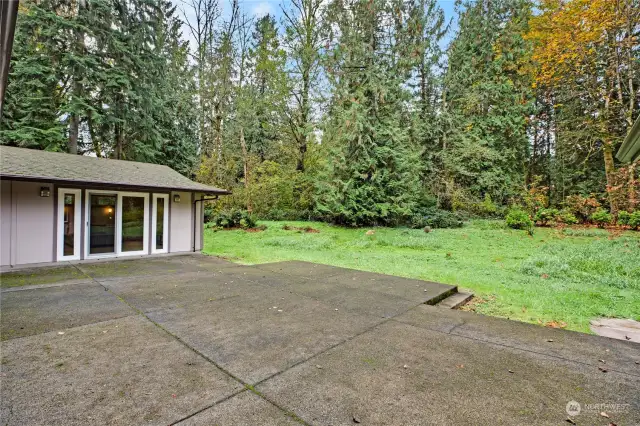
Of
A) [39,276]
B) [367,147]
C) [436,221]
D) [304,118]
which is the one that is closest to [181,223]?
[39,276]

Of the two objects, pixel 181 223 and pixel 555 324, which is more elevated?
pixel 181 223

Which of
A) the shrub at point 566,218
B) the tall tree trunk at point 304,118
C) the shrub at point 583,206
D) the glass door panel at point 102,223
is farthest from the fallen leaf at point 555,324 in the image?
the tall tree trunk at point 304,118

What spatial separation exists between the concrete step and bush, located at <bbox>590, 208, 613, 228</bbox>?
11249mm

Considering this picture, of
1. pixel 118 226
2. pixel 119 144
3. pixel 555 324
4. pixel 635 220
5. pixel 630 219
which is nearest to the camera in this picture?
pixel 555 324

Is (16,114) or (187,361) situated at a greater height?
(16,114)

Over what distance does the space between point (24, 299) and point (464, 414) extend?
217 inches

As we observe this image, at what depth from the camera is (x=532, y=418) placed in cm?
199

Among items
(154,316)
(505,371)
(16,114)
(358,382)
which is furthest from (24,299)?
(16,114)

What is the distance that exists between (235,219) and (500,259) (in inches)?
434

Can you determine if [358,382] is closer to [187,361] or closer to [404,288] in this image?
[187,361]

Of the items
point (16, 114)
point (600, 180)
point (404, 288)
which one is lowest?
point (404, 288)

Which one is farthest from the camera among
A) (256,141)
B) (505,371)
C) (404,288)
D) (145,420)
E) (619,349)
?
(256,141)

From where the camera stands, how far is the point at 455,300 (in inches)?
190

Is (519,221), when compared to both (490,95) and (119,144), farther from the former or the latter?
(119,144)
